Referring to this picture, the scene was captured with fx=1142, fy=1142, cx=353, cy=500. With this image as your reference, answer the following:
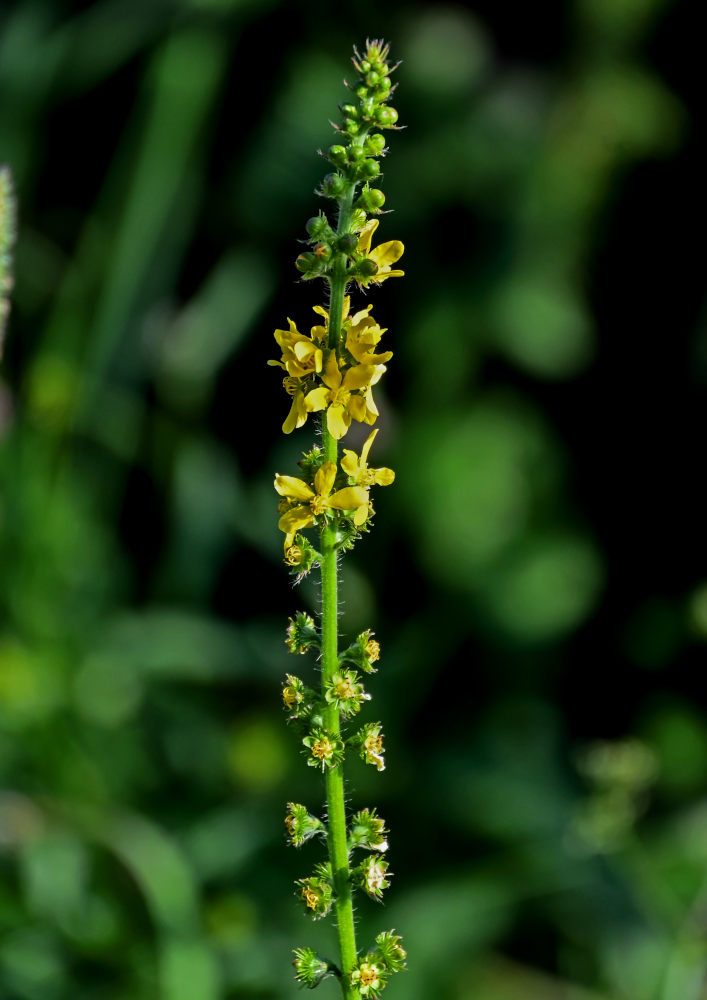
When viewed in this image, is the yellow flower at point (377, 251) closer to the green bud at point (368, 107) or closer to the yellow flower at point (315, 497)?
the green bud at point (368, 107)

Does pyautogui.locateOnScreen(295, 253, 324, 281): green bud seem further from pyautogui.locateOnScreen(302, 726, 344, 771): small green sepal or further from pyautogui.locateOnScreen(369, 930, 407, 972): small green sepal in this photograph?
pyautogui.locateOnScreen(369, 930, 407, 972): small green sepal

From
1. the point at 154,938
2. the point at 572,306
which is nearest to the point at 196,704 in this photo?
the point at 154,938

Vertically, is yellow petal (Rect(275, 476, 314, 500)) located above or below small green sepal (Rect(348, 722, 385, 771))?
above

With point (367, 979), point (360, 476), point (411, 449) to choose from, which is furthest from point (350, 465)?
point (411, 449)

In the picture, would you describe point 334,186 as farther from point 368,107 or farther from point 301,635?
point 301,635

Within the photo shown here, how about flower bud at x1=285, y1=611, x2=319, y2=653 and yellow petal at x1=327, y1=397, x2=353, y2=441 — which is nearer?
yellow petal at x1=327, y1=397, x2=353, y2=441

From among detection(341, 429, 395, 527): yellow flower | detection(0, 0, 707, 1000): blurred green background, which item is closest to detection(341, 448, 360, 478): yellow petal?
detection(341, 429, 395, 527): yellow flower
